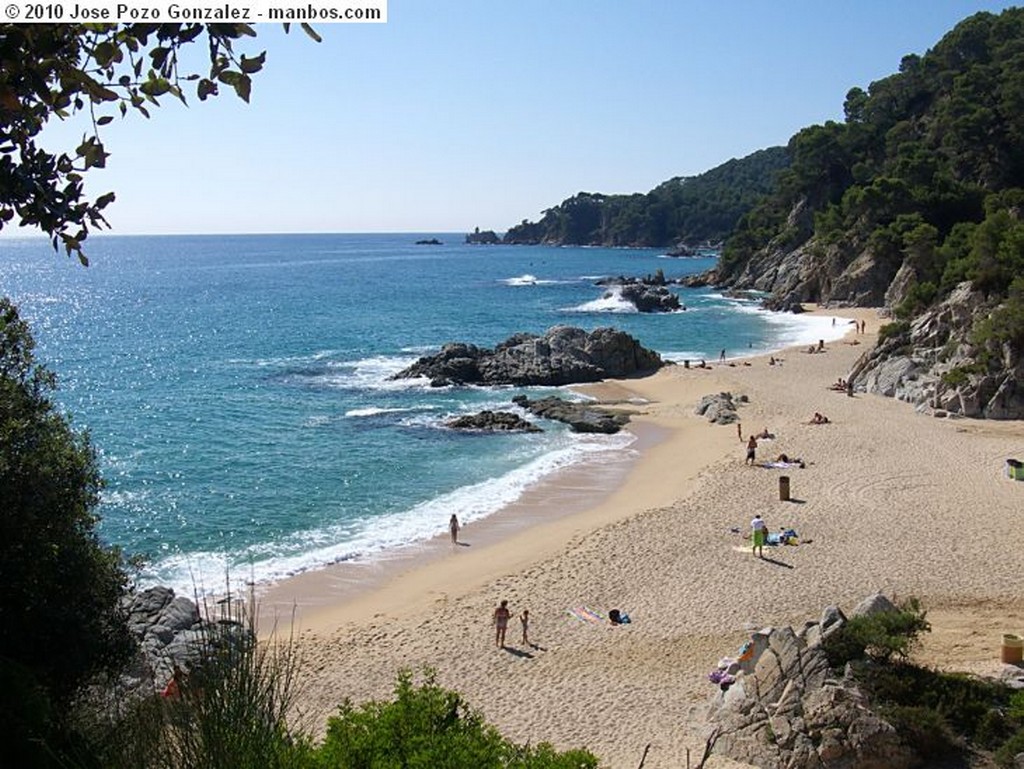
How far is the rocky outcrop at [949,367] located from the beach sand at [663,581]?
1702mm

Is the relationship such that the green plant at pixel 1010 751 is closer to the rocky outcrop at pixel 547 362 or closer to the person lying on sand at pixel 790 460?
the person lying on sand at pixel 790 460

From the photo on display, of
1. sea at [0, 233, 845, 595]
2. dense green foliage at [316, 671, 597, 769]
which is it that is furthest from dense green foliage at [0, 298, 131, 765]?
sea at [0, 233, 845, 595]

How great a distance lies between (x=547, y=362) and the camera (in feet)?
153

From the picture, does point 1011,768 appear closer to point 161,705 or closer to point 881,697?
point 881,697

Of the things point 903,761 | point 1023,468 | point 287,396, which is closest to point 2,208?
point 903,761

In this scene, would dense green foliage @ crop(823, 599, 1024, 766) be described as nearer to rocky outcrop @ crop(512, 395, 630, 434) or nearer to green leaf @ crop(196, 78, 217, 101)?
green leaf @ crop(196, 78, 217, 101)

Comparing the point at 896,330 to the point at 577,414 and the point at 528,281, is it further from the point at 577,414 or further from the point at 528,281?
the point at 528,281

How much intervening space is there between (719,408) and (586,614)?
69.5ft

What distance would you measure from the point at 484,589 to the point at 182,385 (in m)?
33.1

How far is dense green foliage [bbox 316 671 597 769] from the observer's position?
23.1ft

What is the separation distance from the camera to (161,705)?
679cm

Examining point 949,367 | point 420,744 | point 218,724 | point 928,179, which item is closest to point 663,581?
point 420,744

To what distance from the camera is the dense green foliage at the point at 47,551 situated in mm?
9148

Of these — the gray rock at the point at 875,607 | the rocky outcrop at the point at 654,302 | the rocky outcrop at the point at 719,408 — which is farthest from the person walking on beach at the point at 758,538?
the rocky outcrop at the point at 654,302
